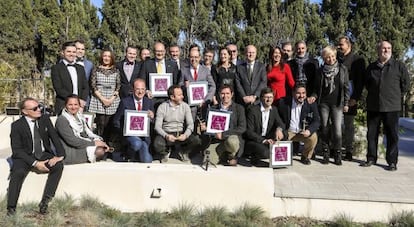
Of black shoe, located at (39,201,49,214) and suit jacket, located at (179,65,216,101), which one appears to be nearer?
black shoe, located at (39,201,49,214)

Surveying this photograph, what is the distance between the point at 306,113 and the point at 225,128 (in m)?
1.30

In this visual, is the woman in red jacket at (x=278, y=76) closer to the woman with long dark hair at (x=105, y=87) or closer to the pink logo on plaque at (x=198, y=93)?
the pink logo on plaque at (x=198, y=93)

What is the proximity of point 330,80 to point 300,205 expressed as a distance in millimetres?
2260

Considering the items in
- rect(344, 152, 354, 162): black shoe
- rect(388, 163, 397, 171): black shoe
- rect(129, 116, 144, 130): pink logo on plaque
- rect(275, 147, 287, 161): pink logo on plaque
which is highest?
rect(129, 116, 144, 130): pink logo on plaque

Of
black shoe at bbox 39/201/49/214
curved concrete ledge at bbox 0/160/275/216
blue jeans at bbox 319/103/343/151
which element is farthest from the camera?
blue jeans at bbox 319/103/343/151

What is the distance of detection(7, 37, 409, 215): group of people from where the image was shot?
587cm

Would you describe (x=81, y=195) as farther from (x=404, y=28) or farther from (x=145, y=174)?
(x=404, y=28)

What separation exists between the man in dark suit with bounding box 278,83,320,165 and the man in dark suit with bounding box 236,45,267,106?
465 millimetres

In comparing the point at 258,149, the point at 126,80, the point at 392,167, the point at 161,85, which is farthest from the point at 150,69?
the point at 392,167

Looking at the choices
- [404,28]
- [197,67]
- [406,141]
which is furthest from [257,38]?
[197,67]

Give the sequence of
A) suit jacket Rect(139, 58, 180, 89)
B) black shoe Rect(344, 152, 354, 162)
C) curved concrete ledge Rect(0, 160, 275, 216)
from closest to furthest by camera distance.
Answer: curved concrete ledge Rect(0, 160, 275, 216)
suit jacket Rect(139, 58, 180, 89)
black shoe Rect(344, 152, 354, 162)

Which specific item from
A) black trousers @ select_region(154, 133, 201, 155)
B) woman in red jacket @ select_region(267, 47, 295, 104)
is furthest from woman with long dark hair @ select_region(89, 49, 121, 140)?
woman in red jacket @ select_region(267, 47, 295, 104)

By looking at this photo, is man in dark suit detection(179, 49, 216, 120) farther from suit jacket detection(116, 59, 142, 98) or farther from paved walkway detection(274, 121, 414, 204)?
paved walkway detection(274, 121, 414, 204)

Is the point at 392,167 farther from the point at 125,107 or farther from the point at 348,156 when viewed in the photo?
the point at 125,107
